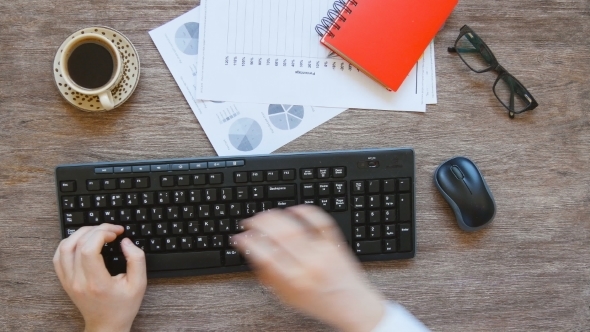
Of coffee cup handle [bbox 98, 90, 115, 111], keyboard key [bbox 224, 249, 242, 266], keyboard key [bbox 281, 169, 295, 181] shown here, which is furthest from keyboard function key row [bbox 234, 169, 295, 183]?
coffee cup handle [bbox 98, 90, 115, 111]

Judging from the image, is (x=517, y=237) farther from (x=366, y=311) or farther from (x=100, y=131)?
(x=100, y=131)

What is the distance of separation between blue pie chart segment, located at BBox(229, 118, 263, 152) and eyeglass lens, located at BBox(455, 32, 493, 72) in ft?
1.13

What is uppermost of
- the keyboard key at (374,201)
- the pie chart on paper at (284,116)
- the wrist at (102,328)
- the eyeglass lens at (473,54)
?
the eyeglass lens at (473,54)

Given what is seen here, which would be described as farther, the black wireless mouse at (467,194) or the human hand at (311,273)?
the black wireless mouse at (467,194)

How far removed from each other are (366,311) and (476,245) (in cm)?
23

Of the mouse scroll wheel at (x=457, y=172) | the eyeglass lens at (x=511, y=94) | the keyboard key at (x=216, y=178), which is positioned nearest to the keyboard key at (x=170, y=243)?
the keyboard key at (x=216, y=178)

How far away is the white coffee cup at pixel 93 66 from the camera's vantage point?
82 cm

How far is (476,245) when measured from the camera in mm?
897

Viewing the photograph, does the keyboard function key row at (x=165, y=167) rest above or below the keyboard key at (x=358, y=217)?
above

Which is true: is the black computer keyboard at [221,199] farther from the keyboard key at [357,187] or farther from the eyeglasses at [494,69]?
the eyeglasses at [494,69]

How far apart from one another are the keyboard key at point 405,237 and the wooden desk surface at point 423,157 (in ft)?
0.12

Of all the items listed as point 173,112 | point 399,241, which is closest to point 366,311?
point 399,241

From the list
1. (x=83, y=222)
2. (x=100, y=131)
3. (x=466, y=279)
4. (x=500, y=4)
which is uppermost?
(x=500, y=4)

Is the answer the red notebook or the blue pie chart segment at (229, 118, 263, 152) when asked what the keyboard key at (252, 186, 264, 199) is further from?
the red notebook
